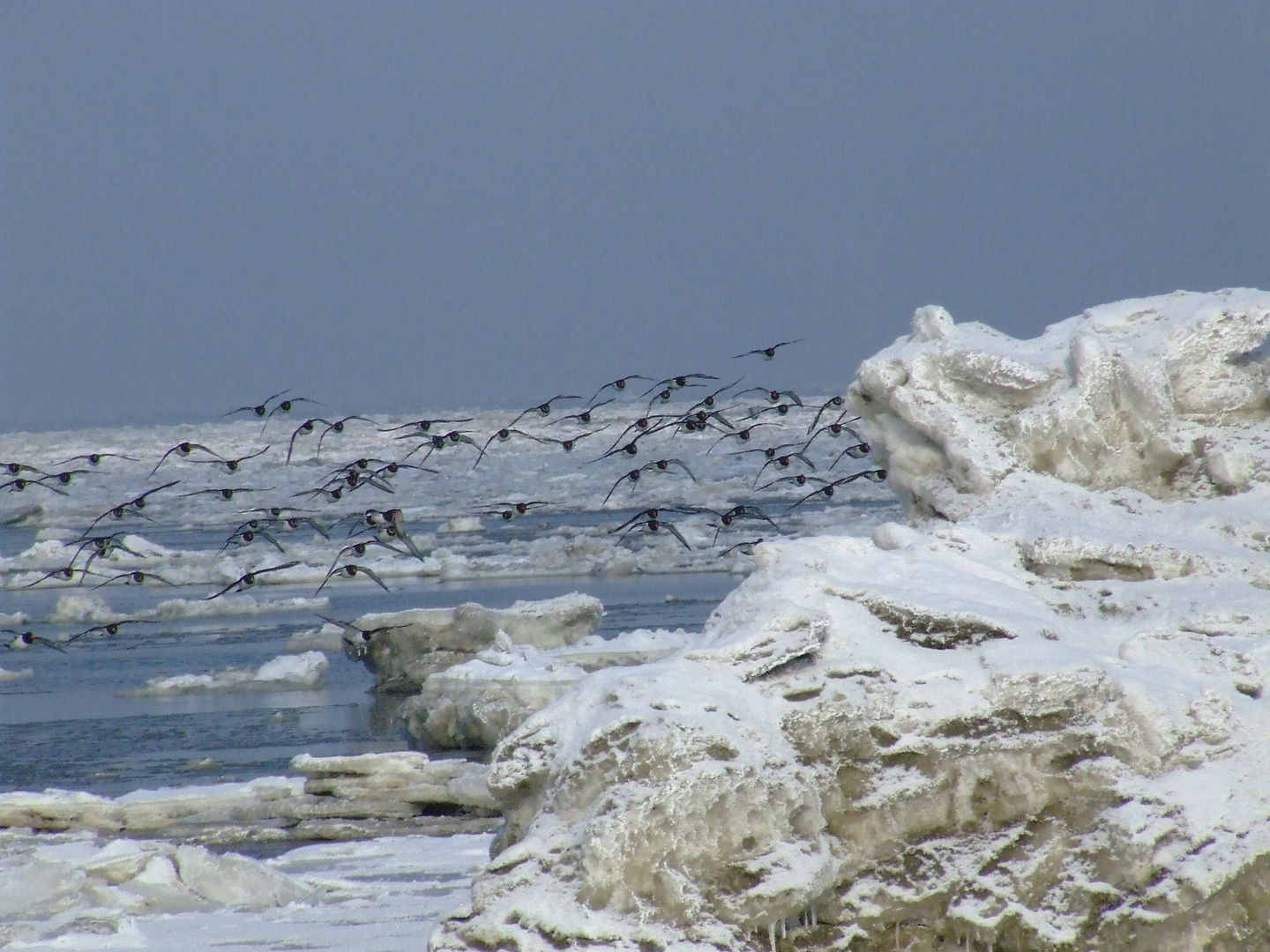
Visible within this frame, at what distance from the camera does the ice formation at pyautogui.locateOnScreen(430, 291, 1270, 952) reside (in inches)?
197

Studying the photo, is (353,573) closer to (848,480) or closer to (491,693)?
(491,693)

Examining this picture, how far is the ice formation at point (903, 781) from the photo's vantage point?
5004mm

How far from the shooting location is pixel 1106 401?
23.2ft

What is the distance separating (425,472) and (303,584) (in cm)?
2370

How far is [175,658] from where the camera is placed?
2002 cm

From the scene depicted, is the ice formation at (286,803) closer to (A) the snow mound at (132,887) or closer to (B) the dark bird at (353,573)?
(A) the snow mound at (132,887)

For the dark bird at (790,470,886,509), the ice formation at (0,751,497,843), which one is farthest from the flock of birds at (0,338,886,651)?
the ice formation at (0,751,497,843)

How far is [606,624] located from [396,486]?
3360 cm

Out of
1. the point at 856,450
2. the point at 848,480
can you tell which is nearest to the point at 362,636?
the point at 856,450

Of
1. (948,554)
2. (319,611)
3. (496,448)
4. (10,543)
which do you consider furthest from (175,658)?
(496,448)

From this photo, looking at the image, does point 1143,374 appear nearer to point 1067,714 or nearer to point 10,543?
point 1067,714

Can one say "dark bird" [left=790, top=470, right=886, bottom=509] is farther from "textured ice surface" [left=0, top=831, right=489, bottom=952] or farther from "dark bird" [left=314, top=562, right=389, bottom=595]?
"dark bird" [left=314, top=562, right=389, bottom=595]

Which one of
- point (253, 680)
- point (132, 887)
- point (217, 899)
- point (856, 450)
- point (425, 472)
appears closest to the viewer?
point (217, 899)

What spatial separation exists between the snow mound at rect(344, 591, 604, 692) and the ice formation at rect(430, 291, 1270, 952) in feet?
35.4
